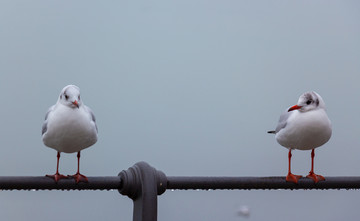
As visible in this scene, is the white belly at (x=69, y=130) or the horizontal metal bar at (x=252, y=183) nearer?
the horizontal metal bar at (x=252, y=183)

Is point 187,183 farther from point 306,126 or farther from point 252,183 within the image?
point 306,126

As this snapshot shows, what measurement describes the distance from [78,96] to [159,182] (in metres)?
1.32

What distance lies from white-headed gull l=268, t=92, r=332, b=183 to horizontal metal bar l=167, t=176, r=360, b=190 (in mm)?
1012

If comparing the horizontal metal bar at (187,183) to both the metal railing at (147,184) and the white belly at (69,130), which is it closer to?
the metal railing at (147,184)

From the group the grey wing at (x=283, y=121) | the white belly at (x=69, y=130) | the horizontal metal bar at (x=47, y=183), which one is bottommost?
the horizontal metal bar at (x=47, y=183)

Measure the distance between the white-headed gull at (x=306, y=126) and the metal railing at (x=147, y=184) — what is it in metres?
1.06

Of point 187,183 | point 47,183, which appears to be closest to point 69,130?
point 47,183

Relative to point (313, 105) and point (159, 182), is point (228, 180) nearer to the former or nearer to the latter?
point (159, 182)

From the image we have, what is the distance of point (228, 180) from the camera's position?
5.27 ft

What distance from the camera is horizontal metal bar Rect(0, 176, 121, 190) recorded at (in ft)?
4.72

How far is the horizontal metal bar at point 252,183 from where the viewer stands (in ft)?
5.02

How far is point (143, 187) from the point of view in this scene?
1352 mm

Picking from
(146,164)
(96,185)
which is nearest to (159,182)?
(146,164)

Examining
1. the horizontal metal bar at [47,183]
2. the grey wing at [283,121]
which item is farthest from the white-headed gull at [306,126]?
the horizontal metal bar at [47,183]
